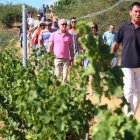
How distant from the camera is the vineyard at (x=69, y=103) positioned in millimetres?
3447

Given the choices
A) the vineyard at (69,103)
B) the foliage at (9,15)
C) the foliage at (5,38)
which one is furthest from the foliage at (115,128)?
the foliage at (9,15)

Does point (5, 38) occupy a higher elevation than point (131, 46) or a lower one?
higher

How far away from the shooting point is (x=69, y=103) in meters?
5.05

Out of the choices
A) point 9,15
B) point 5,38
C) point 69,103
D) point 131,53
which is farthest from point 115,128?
point 9,15

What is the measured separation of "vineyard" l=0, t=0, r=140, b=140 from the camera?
136 inches

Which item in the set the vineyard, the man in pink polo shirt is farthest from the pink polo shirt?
the vineyard

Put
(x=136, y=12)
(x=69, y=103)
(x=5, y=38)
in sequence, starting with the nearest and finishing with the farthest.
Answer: (x=69, y=103)
(x=136, y=12)
(x=5, y=38)

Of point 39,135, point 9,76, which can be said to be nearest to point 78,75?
point 39,135

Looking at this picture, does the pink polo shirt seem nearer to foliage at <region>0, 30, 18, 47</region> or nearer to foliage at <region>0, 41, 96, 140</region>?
foliage at <region>0, 30, 18, 47</region>

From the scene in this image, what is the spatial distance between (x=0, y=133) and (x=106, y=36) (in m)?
6.72

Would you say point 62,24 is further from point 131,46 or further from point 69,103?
point 69,103

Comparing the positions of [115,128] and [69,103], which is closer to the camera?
[115,128]

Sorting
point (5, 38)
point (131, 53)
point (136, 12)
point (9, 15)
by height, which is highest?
point (9, 15)

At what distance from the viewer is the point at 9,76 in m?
7.92
